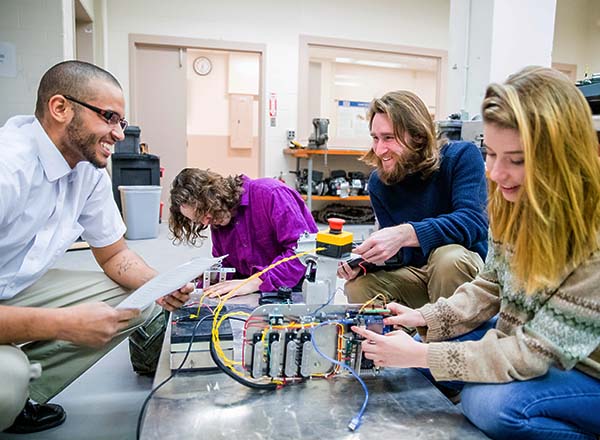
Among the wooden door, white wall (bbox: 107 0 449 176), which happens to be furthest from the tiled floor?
white wall (bbox: 107 0 449 176)

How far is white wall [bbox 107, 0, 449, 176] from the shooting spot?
16.7 feet

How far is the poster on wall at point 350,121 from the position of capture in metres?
6.54

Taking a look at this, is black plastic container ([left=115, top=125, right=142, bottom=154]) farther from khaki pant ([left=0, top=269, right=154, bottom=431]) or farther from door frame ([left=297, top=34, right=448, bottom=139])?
khaki pant ([left=0, top=269, right=154, bottom=431])

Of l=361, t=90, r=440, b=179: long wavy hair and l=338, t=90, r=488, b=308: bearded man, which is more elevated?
l=361, t=90, r=440, b=179: long wavy hair

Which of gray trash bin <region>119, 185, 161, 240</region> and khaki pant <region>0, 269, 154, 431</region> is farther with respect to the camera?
gray trash bin <region>119, 185, 161, 240</region>

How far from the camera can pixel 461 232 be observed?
4.93ft

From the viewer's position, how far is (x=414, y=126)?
5.11 ft

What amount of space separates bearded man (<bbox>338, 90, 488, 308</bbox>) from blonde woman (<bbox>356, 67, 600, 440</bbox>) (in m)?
0.51

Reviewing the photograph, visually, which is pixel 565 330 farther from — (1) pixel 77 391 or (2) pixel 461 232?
(1) pixel 77 391

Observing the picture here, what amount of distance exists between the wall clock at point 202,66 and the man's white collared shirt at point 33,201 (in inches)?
239

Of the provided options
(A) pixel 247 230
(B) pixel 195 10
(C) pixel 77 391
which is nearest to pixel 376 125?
(A) pixel 247 230

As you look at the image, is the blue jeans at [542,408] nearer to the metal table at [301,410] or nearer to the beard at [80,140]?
the metal table at [301,410]

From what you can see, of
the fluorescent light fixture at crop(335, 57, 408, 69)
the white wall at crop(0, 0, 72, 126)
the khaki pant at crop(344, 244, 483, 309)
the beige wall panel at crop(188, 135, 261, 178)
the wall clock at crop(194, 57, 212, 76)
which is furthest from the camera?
the beige wall panel at crop(188, 135, 261, 178)

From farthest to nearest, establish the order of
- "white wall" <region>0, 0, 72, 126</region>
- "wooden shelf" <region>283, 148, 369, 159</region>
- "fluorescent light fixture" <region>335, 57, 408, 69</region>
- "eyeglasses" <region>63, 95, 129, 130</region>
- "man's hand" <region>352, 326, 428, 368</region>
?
"fluorescent light fixture" <region>335, 57, 408, 69</region> → "wooden shelf" <region>283, 148, 369, 159</region> → "white wall" <region>0, 0, 72, 126</region> → "eyeglasses" <region>63, 95, 129, 130</region> → "man's hand" <region>352, 326, 428, 368</region>
